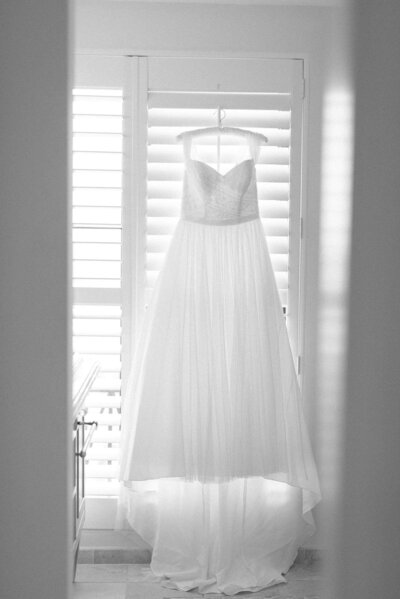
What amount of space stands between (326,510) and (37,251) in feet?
1.65

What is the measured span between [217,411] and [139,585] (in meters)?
0.64

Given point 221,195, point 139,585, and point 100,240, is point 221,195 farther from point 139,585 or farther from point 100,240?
point 139,585

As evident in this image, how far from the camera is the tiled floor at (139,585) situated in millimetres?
2199

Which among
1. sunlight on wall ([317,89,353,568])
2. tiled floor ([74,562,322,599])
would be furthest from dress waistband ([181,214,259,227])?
sunlight on wall ([317,89,353,568])

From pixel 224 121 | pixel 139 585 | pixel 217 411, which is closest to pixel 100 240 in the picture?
pixel 224 121

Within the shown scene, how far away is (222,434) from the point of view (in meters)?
2.23

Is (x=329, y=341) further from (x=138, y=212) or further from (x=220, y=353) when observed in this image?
(x=138, y=212)

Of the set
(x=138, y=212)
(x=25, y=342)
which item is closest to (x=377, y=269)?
(x=25, y=342)

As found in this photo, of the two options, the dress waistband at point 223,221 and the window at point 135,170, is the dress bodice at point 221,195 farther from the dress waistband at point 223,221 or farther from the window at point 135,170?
the window at point 135,170

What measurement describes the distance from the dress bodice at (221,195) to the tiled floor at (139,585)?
47.4 inches

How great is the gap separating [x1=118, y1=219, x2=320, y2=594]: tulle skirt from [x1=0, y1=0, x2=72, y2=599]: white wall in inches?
57.0

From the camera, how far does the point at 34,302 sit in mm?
787

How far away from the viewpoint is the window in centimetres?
245

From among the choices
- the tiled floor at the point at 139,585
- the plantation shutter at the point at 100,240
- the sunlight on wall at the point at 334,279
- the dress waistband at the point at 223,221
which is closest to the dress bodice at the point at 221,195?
the dress waistband at the point at 223,221
